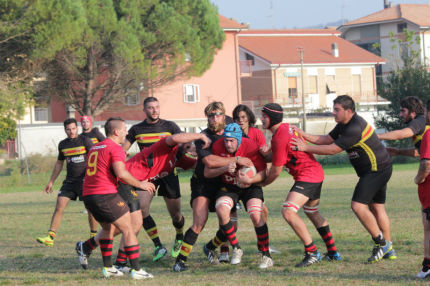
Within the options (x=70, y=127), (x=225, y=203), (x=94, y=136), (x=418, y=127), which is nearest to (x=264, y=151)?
(x=225, y=203)

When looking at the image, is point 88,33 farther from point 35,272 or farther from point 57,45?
point 35,272

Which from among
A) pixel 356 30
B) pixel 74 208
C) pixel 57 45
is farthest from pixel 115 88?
pixel 356 30

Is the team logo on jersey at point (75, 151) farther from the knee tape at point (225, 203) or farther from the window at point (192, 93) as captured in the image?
the window at point (192, 93)

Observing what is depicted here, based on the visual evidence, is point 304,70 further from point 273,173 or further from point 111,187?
point 111,187

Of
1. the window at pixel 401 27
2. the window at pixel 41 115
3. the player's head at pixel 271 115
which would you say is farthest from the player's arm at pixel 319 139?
the window at pixel 401 27

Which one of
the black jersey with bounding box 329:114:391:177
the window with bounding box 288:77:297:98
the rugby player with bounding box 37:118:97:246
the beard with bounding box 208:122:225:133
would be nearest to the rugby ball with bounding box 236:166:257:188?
the beard with bounding box 208:122:225:133

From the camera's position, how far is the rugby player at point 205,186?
27.1 feet

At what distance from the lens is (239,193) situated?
8.52 meters

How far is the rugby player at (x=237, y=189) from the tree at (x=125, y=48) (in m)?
28.1

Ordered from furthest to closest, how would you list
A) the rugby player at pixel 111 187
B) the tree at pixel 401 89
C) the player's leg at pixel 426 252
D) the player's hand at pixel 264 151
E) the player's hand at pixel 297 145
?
the tree at pixel 401 89 < the player's hand at pixel 264 151 < the player's hand at pixel 297 145 < the rugby player at pixel 111 187 < the player's leg at pixel 426 252

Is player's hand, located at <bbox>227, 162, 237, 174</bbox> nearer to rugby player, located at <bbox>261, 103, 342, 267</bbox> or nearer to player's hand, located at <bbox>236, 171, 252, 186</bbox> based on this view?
player's hand, located at <bbox>236, 171, 252, 186</bbox>

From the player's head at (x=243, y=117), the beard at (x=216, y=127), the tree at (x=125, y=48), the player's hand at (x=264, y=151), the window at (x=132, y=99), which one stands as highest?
the tree at (x=125, y=48)

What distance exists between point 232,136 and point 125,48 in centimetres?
3296

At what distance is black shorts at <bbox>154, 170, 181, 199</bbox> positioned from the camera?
9.66 m
